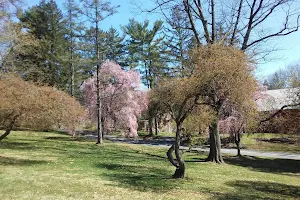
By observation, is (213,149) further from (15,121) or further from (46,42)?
(46,42)

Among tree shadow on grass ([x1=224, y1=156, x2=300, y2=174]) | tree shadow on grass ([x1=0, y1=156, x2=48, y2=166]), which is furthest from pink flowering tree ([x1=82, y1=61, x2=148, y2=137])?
tree shadow on grass ([x1=0, y1=156, x2=48, y2=166])

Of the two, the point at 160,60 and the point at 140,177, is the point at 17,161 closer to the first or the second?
the point at 140,177

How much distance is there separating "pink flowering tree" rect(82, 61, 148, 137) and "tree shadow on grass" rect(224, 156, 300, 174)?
1357cm

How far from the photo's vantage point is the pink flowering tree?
31250 millimetres

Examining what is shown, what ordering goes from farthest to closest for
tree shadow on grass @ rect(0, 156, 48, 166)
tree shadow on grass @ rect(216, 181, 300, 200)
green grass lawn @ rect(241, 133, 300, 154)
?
green grass lawn @ rect(241, 133, 300, 154) → tree shadow on grass @ rect(0, 156, 48, 166) → tree shadow on grass @ rect(216, 181, 300, 200)

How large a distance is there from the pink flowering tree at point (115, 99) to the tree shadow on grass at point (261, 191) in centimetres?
2090

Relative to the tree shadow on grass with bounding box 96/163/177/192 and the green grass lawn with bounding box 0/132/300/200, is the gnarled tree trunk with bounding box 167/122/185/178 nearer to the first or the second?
the green grass lawn with bounding box 0/132/300/200

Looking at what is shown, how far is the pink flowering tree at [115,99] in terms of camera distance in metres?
31.2

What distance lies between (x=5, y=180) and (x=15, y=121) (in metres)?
3.06

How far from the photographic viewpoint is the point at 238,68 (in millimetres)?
9336

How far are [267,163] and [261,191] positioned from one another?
10.2 m

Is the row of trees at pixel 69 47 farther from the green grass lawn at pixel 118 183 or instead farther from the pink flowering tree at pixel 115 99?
the green grass lawn at pixel 118 183

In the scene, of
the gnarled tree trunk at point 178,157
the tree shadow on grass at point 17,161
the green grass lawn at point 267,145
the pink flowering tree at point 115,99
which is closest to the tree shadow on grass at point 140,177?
the gnarled tree trunk at point 178,157

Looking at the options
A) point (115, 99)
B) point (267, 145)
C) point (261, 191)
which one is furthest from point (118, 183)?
point (267, 145)
